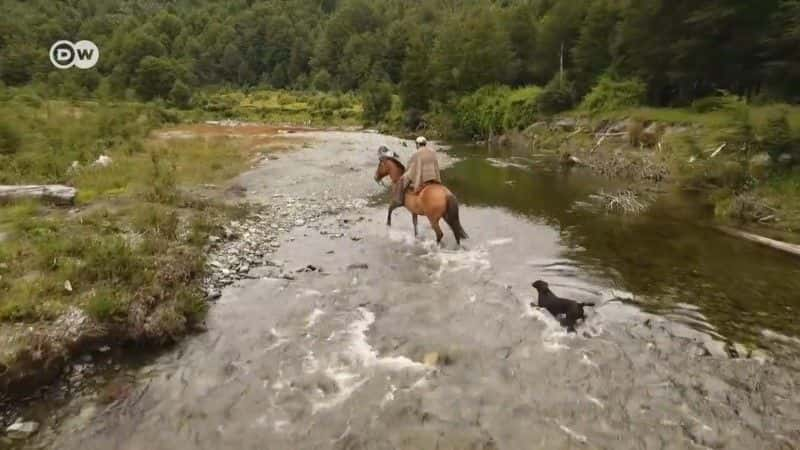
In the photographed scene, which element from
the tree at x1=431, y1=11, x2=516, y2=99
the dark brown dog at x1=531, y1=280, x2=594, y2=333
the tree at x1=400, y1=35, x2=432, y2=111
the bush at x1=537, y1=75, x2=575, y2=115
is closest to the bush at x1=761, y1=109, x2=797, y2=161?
the dark brown dog at x1=531, y1=280, x2=594, y2=333

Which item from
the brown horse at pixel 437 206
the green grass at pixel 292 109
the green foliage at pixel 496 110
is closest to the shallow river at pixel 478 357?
the brown horse at pixel 437 206

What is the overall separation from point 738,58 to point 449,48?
1282 inches

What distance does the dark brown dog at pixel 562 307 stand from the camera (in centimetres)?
865

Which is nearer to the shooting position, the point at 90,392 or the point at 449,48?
the point at 90,392

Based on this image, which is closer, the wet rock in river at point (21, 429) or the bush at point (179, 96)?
the wet rock in river at point (21, 429)

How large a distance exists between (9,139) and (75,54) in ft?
14.0

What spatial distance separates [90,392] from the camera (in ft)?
21.5

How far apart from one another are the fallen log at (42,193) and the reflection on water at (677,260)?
41.5 feet

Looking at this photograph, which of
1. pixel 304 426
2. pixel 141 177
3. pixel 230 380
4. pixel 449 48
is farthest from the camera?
pixel 449 48

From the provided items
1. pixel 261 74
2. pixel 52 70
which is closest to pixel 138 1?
pixel 261 74

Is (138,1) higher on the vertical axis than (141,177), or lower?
higher

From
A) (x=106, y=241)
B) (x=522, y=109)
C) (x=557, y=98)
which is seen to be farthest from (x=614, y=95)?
(x=106, y=241)

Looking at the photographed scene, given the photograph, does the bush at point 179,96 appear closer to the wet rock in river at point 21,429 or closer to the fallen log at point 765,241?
the fallen log at point 765,241

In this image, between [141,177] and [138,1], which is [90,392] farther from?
[138,1]
